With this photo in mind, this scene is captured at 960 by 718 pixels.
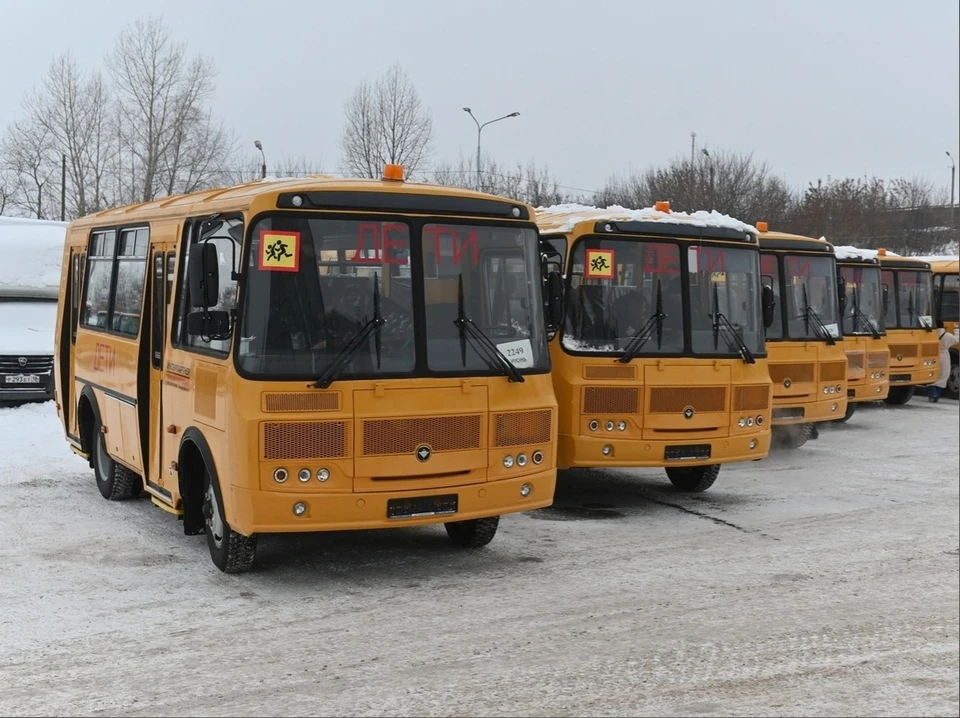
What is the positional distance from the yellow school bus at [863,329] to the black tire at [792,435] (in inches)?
104

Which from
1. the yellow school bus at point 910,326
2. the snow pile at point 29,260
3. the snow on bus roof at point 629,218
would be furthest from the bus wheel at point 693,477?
the snow pile at point 29,260

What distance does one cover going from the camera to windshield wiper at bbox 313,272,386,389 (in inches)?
293

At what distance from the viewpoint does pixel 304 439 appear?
24.5 feet

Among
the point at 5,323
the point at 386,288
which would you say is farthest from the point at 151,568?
the point at 5,323

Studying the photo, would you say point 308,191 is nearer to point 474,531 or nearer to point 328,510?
point 328,510

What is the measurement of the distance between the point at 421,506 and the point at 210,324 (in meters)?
1.76

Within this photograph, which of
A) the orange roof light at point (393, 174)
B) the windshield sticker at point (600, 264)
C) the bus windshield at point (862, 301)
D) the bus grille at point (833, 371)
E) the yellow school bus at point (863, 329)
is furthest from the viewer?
the bus windshield at point (862, 301)

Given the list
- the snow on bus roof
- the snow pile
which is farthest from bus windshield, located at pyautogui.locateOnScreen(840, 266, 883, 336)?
the snow pile

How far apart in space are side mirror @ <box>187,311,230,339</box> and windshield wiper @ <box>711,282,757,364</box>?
4.85m

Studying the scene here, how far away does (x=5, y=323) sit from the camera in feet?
61.9

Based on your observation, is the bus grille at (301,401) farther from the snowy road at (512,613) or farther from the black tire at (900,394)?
the black tire at (900,394)

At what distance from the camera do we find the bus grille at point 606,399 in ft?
34.2

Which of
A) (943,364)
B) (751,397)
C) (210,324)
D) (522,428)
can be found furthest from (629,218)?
(943,364)

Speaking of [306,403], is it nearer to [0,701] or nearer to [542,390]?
[542,390]
